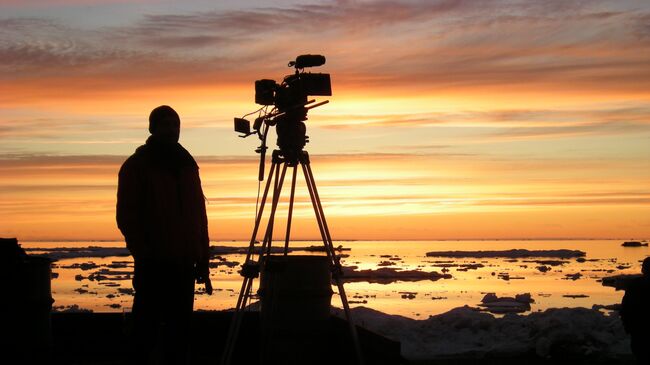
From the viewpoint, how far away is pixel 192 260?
15.8ft

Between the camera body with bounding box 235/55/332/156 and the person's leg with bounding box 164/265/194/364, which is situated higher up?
the camera body with bounding box 235/55/332/156

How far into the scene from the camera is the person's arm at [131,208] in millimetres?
4688

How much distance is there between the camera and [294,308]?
713cm

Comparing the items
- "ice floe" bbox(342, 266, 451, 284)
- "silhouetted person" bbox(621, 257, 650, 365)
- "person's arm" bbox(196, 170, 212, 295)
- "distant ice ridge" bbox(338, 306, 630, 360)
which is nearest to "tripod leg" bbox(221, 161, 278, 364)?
"person's arm" bbox(196, 170, 212, 295)

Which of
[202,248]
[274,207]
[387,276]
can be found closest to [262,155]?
[274,207]

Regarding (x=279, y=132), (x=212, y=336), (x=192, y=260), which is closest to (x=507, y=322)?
(x=212, y=336)

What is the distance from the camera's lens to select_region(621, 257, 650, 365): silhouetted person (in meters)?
5.78

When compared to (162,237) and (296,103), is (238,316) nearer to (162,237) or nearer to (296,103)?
(296,103)

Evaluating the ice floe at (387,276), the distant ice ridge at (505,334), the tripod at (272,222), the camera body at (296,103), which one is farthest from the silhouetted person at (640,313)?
the ice floe at (387,276)

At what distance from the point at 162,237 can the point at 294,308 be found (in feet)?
8.44

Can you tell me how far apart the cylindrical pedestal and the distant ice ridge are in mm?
2558

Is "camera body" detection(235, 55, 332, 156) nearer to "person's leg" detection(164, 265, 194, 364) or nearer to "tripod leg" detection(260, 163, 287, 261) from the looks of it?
"tripod leg" detection(260, 163, 287, 261)

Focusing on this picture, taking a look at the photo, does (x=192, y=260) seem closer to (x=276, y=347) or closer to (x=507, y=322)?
(x=276, y=347)

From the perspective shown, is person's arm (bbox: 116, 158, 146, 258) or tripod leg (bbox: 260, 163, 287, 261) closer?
person's arm (bbox: 116, 158, 146, 258)
